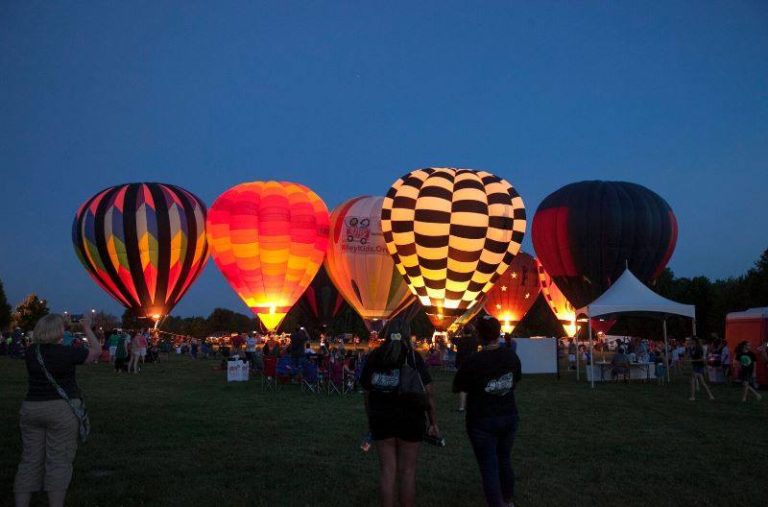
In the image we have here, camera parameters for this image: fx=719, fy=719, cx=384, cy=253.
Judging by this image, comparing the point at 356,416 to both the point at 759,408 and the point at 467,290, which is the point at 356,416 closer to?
the point at 759,408

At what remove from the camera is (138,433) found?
9.20m

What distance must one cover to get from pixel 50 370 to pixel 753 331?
708 inches

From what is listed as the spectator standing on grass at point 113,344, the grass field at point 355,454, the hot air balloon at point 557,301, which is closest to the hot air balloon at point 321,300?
the hot air balloon at point 557,301

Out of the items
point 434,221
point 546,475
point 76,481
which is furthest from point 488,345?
point 434,221

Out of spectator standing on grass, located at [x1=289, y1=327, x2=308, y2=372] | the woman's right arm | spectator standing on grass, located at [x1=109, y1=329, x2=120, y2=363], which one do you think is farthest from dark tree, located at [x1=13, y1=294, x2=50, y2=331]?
the woman's right arm

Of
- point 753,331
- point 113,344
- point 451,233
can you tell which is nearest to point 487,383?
point 753,331

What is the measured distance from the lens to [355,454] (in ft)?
26.2

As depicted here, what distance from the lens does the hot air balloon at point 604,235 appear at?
28.9 metres

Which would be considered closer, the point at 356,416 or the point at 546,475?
the point at 546,475

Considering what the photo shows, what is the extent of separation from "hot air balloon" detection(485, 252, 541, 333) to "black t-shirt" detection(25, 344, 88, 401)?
36927 millimetres

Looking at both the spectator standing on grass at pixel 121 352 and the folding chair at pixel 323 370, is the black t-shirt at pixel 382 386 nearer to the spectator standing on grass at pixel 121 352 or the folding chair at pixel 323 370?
the folding chair at pixel 323 370

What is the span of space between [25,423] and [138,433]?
14.4 ft

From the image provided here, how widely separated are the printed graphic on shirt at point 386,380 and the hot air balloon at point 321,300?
116 feet

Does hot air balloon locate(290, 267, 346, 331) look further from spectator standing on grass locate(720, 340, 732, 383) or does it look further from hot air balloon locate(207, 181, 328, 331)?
spectator standing on grass locate(720, 340, 732, 383)
